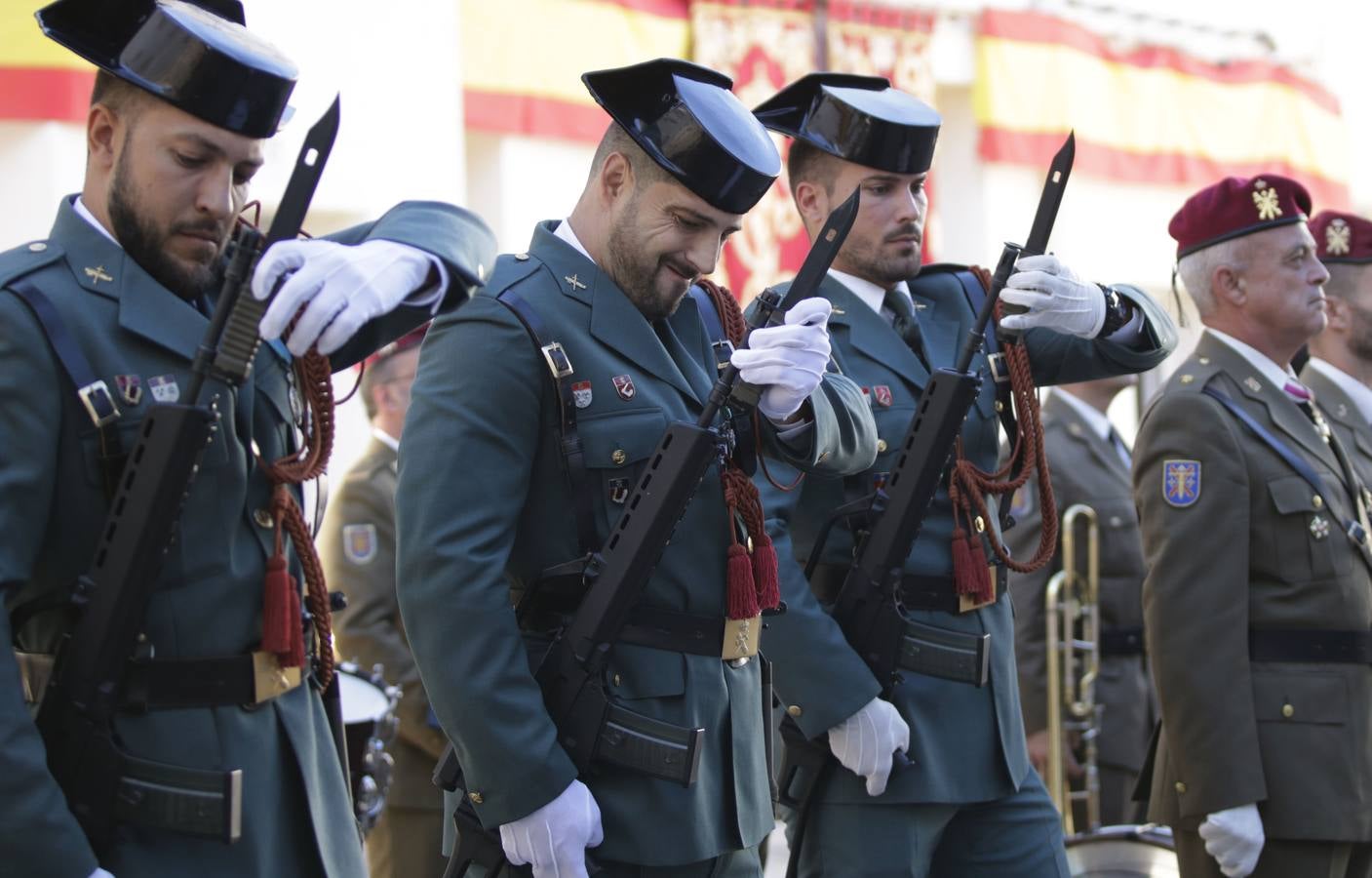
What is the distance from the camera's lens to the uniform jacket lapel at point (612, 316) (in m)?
2.95

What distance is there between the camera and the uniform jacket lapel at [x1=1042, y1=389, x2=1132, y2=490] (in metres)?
6.47

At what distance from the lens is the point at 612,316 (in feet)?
9.74

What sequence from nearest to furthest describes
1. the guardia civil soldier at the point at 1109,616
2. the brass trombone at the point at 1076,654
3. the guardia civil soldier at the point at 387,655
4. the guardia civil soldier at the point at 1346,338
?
the guardia civil soldier at the point at 1346,338 → the guardia civil soldier at the point at 387,655 → the brass trombone at the point at 1076,654 → the guardia civil soldier at the point at 1109,616

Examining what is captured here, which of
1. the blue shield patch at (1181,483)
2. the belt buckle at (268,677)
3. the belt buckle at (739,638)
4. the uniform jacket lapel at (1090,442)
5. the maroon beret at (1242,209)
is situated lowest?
the uniform jacket lapel at (1090,442)

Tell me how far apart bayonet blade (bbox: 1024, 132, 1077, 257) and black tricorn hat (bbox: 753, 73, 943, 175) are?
313 mm

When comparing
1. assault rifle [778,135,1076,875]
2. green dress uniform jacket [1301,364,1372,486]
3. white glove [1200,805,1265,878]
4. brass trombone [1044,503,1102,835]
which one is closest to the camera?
assault rifle [778,135,1076,875]

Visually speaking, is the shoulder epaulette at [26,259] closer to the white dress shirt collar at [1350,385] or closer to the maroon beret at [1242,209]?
the maroon beret at [1242,209]

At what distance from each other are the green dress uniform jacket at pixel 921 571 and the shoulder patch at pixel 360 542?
6.32 ft

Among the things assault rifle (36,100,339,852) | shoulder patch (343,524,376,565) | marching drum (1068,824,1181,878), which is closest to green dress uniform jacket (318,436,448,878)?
shoulder patch (343,524,376,565)

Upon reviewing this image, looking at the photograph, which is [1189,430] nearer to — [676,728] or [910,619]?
[910,619]

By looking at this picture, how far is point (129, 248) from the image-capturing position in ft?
8.60

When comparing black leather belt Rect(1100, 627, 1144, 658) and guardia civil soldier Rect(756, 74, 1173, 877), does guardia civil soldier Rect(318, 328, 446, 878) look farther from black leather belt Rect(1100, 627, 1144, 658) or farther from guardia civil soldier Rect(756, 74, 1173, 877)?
black leather belt Rect(1100, 627, 1144, 658)

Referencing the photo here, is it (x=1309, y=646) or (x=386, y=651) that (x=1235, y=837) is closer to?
(x=1309, y=646)

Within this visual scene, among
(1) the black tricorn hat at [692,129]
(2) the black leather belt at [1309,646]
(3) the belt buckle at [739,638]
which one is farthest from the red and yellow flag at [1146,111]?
(3) the belt buckle at [739,638]
